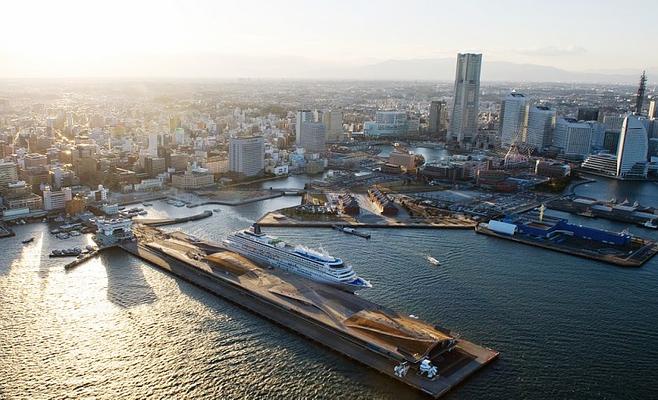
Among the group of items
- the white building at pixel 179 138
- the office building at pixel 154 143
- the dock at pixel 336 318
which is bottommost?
the dock at pixel 336 318

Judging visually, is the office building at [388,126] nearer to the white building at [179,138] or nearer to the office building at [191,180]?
the white building at [179,138]

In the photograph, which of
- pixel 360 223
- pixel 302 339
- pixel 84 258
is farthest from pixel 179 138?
pixel 302 339

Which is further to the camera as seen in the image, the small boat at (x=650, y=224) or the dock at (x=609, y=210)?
the dock at (x=609, y=210)

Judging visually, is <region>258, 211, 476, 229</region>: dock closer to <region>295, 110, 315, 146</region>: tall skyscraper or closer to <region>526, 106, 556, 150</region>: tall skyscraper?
<region>295, 110, 315, 146</region>: tall skyscraper

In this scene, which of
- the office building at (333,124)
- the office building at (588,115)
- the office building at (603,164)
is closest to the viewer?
the office building at (603,164)

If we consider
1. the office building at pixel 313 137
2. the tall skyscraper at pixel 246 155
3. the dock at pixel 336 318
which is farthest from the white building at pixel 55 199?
the office building at pixel 313 137

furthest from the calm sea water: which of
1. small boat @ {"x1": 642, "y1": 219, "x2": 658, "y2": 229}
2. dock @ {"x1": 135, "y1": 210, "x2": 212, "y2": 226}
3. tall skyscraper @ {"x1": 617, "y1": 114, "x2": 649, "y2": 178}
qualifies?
tall skyscraper @ {"x1": 617, "y1": 114, "x2": 649, "y2": 178}

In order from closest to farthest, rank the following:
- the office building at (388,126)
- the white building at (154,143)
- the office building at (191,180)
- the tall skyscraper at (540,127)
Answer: the office building at (191,180)
the white building at (154,143)
the tall skyscraper at (540,127)
the office building at (388,126)

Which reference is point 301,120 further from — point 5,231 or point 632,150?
point 5,231

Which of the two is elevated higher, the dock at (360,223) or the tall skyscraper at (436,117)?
the tall skyscraper at (436,117)
